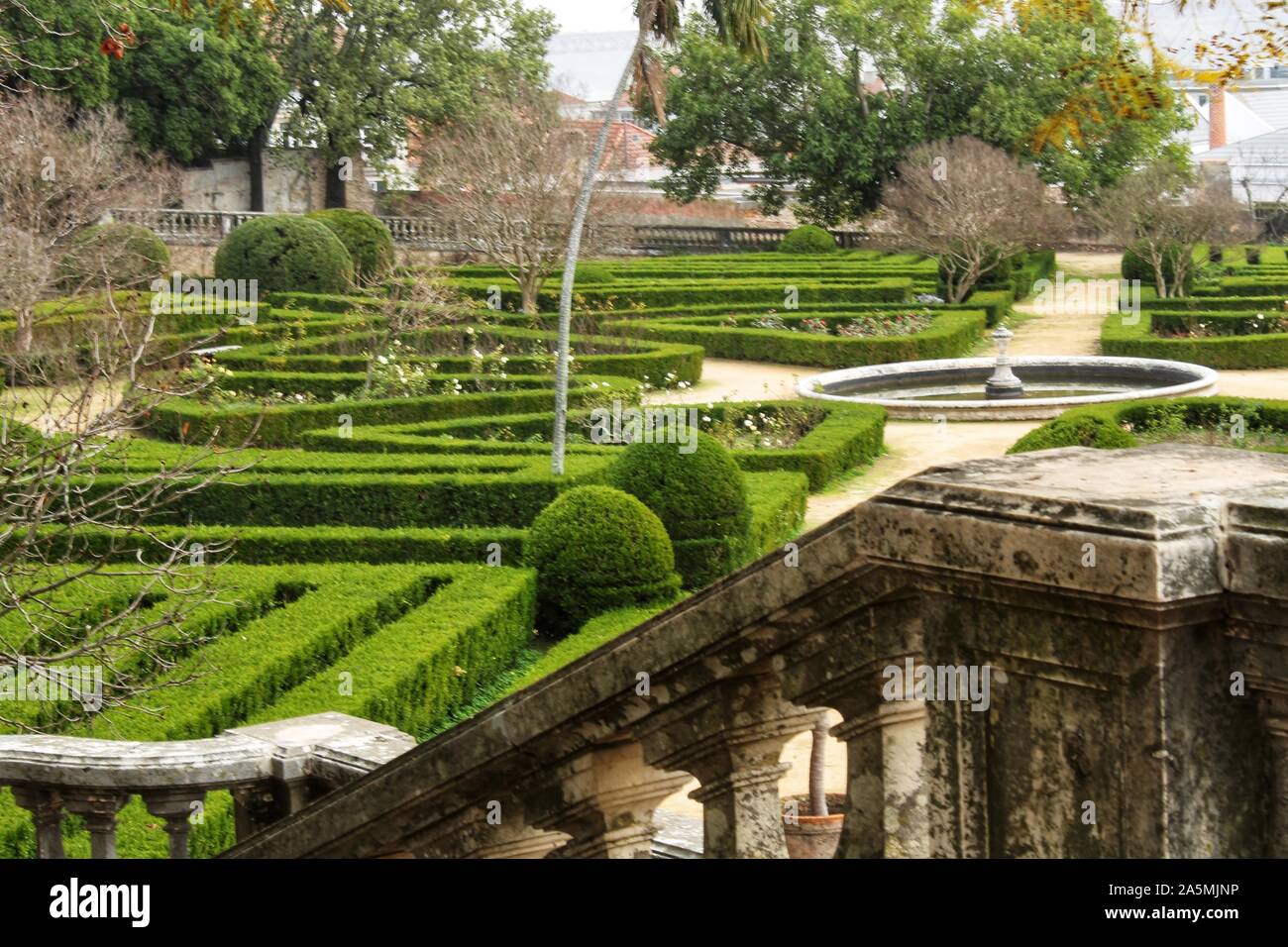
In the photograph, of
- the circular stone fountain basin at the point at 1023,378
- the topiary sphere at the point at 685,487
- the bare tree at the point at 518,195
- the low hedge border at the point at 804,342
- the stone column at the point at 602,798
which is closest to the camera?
the stone column at the point at 602,798

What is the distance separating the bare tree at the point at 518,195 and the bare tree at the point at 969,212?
21.9 ft

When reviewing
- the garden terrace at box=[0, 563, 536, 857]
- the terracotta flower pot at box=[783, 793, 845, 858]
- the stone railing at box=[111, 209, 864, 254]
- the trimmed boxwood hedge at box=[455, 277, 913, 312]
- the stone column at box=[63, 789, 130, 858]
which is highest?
the stone railing at box=[111, 209, 864, 254]

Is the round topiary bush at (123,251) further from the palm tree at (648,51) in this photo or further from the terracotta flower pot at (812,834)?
the terracotta flower pot at (812,834)

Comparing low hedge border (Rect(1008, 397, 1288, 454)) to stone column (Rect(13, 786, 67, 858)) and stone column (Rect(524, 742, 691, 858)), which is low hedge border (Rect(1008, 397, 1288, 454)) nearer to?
stone column (Rect(13, 786, 67, 858))

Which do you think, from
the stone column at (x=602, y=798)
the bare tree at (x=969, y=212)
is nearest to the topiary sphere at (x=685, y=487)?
the stone column at (x=602, y=798)

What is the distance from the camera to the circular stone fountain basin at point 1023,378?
72.9 feet

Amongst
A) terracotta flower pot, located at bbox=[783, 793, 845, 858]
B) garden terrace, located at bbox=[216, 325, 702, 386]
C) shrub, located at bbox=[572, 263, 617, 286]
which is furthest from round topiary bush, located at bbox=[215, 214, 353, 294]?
terracotta flower pot, located at bbox=[783, 793, 845, 858]

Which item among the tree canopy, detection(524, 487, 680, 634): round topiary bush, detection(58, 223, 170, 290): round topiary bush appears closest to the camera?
detection(524, 487, 680, 634): round topiary bush

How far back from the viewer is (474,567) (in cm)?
1126

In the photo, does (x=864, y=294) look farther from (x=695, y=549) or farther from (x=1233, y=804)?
(x=1233, y=804)

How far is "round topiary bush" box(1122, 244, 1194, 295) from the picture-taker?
106 feet

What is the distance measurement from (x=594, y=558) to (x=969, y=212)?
2191 cm

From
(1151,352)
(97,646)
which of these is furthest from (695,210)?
(97,646)

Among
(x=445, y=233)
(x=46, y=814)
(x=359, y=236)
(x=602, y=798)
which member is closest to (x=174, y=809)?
(x=46, y=814)
